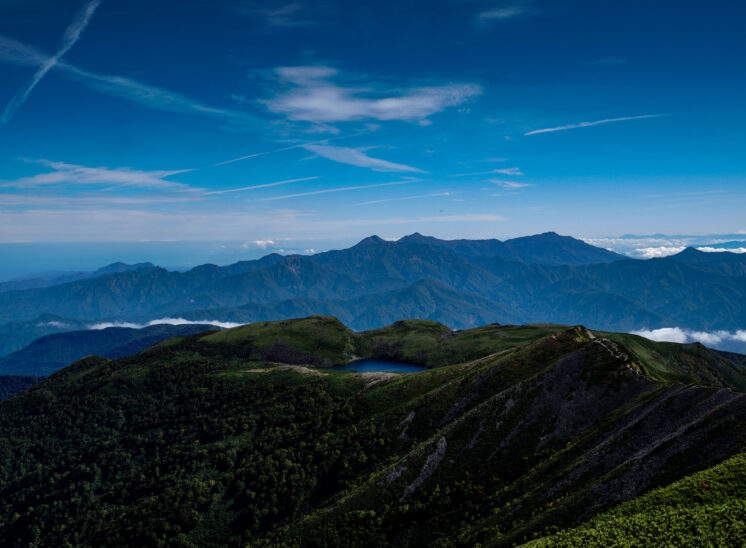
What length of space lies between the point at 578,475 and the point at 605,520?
20.5m

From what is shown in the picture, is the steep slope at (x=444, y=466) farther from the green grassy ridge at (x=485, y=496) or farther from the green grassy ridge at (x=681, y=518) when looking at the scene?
the green grassy ridge at (x=681, y=518)

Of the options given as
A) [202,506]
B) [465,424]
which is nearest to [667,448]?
[465,424]

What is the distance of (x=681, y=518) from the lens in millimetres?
48625

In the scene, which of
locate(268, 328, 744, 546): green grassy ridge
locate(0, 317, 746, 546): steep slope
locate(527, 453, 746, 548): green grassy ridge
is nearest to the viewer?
locate(527, 453, 746, 548): green grassy ridge

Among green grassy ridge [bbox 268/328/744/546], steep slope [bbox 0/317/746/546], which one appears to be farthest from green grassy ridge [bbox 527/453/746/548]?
green grassy ridge [bbox 268/328/744/546]

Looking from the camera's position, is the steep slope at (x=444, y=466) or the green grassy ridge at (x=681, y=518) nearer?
the green grassy ridge at (x=681, y=518)

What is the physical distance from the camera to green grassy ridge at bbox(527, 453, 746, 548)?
4512 cm

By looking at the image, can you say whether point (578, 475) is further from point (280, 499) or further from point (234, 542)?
point (234, 542)

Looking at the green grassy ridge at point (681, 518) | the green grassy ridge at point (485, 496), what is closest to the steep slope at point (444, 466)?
the green grassy ridge at point (485, 496)

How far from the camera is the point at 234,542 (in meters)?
138

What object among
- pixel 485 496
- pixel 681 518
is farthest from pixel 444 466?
pixel 681 518

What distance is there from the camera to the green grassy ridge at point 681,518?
148 ft

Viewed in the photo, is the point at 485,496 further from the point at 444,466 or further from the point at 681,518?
the point at 681,518

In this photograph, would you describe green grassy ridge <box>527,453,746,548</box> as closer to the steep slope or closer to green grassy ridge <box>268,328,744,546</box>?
the steep slope
